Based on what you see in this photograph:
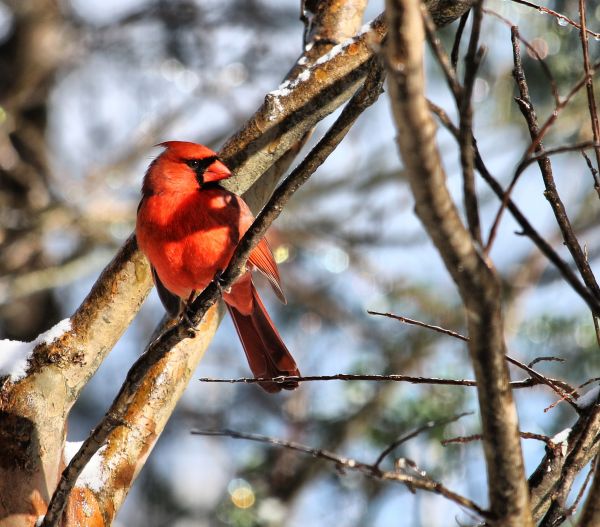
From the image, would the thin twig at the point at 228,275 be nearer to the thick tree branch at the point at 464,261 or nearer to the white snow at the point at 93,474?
the white snow at the point at 93,474

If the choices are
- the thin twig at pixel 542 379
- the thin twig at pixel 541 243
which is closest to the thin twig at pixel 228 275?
the thin twig at pixel 542 379

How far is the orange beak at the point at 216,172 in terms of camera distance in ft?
8.80

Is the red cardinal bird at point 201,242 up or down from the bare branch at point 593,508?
up

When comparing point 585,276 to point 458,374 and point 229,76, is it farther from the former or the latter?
point 229,76

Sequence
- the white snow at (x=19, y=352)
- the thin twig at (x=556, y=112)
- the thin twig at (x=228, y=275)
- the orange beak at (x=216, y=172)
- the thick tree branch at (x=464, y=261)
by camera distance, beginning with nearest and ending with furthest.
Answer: the thick tree branch at (x=464, y=261)
the thin twig at (x=556, y=112)
the thin twig at (x=228, y=275)
the white snow at (x=19, y=352)
the orange beak at (x=216, y=172)

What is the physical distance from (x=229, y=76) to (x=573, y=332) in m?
3.20

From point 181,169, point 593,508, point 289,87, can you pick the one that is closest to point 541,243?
point 593,508

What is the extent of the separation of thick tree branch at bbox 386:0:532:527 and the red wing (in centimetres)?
173

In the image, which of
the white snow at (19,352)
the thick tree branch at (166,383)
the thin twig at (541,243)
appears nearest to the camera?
the thin twig at (541,243)

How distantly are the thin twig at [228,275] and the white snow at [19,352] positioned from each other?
360mm

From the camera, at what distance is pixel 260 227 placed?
6.35 ft

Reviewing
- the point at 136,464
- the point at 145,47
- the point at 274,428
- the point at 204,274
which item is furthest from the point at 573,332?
the point at 145,47

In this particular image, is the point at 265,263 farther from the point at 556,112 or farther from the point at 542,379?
the point at 556,112

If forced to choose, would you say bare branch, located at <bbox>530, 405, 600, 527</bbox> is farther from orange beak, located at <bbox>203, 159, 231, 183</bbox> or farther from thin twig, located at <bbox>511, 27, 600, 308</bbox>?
orange beak, located at <bbox>203, 159, 231, 183</bbox>
